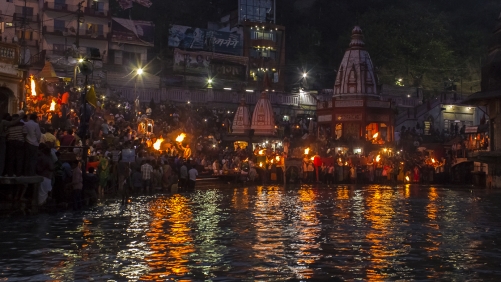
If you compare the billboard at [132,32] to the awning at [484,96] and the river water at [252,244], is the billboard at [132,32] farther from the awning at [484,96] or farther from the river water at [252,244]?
the river water at [252,244]

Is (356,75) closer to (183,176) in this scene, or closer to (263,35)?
(263,35)

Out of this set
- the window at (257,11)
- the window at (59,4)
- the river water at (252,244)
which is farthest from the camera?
the window at (257,11)

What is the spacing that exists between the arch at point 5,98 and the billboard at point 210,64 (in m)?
41.5

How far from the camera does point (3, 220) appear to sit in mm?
16828

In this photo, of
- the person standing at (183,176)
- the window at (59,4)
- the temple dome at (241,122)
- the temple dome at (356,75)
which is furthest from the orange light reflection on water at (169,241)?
the window at (59,4)

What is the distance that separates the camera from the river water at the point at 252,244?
32.9 feet

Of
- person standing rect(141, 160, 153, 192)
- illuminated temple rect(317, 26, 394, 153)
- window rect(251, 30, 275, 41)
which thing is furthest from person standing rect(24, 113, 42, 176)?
window rect(251, 30, 275, 41)

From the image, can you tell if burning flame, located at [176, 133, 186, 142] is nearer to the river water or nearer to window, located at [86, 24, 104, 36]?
the river water

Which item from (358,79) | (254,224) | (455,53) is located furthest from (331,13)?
(254,224)

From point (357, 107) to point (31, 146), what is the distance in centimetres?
4205

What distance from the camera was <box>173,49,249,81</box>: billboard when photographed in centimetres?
6656

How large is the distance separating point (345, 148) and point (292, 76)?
30486 mm

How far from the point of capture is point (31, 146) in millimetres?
17609

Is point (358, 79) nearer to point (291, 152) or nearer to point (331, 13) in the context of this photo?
point (291, 152)
